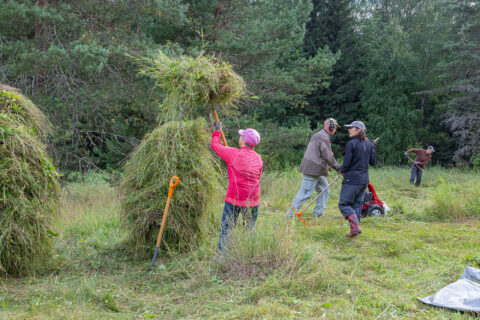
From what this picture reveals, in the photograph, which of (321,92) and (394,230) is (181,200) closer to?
(394,230)

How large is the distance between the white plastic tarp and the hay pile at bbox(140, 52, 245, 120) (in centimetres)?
314

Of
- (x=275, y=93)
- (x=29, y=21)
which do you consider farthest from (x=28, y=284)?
(x=275, y=93)

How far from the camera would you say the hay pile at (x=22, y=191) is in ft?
13.6

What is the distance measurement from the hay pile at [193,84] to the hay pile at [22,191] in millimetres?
1549

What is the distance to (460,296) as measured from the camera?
145 inches

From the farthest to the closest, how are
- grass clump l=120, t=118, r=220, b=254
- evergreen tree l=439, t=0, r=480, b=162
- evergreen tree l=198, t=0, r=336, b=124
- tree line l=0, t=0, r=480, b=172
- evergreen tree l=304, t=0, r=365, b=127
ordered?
evergreen tree l=304, t=0, r=365, b=127, evergreen tree l=439, t=0, r=480, b=162, evergreen tree l=198, t=0, r=336, b=124, tree line l=0, t=0, r=480, b=172, grass clump l=120, t=118, r=220, b=254

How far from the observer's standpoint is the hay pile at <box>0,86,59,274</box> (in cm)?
414

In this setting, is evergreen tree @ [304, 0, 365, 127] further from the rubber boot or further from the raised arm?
the raised arm

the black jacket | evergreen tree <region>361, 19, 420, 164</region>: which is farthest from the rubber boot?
evergreen tree <region>361, 19, 420, 164</region>

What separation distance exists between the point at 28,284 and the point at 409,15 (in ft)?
90.7

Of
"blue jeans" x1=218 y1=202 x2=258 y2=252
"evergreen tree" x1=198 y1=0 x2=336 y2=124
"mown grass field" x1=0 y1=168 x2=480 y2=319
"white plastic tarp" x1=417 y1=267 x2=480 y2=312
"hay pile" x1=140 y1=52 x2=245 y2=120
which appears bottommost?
"mown grass field" x1=0 y1=168 x2=480 y2=319

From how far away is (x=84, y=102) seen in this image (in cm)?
907

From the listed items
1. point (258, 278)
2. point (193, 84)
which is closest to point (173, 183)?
point (193, 84)

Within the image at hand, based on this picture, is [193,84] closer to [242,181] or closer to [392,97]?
[242,181]
